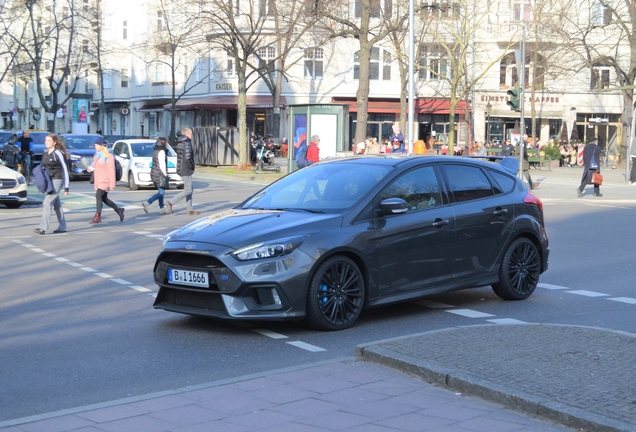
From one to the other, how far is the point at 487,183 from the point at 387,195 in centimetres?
158

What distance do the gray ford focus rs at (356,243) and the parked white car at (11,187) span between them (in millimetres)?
14222

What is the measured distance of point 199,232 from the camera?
847 centimetres

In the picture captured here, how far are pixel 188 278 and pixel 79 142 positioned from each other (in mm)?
28017

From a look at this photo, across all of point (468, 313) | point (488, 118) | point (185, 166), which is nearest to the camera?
point (468, 313)

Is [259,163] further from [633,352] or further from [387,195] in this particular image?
[633,352]

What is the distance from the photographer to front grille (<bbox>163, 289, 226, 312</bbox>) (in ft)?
26.6

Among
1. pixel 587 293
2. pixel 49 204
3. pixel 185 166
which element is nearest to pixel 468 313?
pixel 587 293

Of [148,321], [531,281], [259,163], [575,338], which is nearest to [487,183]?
[531,281]

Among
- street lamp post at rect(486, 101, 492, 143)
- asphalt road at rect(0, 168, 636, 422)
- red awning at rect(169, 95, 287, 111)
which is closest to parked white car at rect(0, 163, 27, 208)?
asphalt road at rect(0, 168, 636, 422)

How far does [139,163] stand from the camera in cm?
2966

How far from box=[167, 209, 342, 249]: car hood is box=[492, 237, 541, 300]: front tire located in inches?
93.0

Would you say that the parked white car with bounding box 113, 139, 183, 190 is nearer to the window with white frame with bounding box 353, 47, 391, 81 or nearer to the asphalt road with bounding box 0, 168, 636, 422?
the asphalt road with bounding box 0, 168, 636, 422

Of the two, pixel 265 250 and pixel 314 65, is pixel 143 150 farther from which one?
pixel 314 65

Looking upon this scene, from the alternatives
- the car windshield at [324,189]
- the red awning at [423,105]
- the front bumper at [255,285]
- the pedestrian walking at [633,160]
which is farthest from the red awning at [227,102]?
the front bumper at [255,285]
